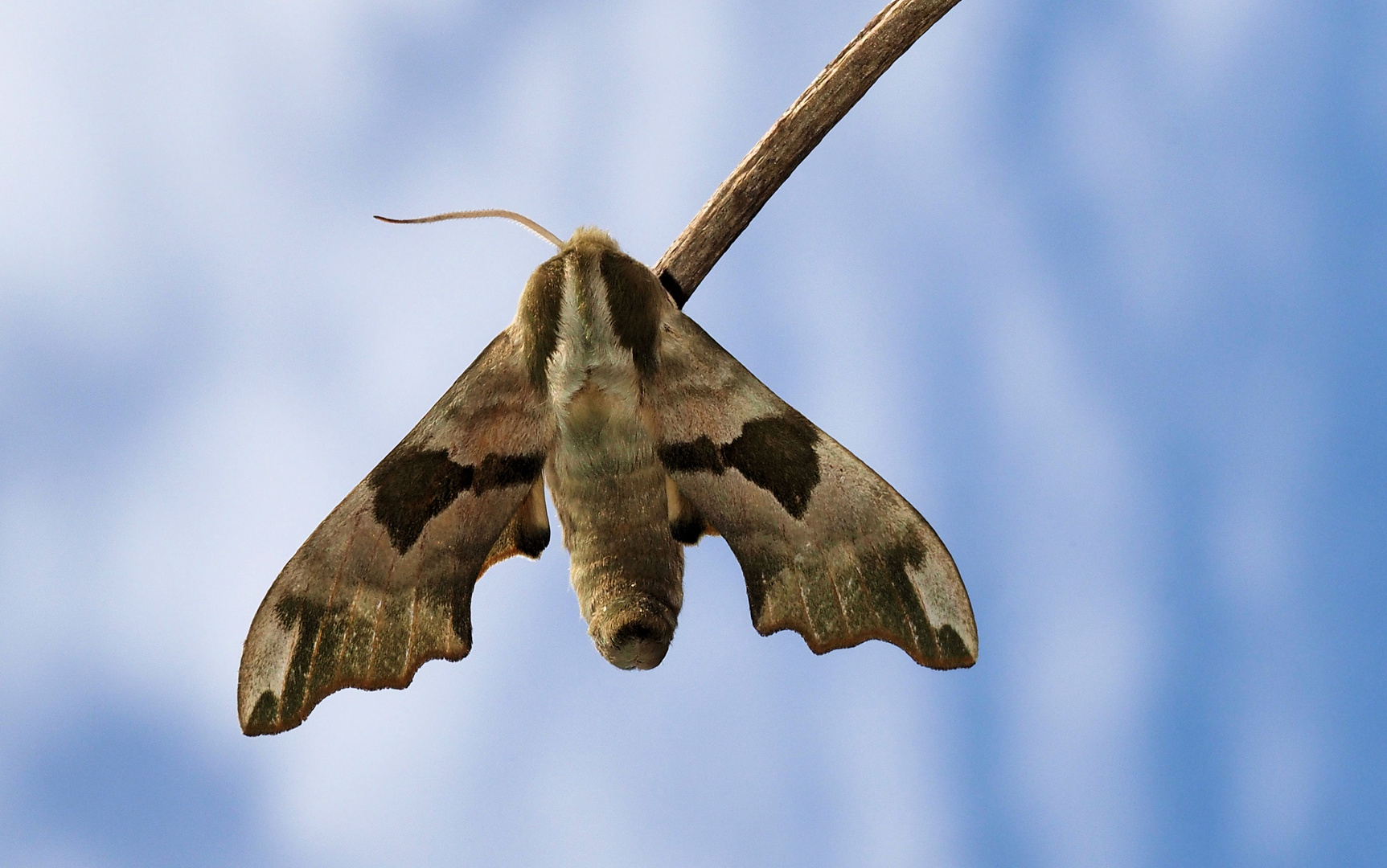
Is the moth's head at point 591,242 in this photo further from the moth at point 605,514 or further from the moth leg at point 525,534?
the moth leg at point 525,534

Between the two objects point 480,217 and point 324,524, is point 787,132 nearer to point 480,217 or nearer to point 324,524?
point 480,217

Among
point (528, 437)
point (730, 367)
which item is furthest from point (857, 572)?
point (528, 437)

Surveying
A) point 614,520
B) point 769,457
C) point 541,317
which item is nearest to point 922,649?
point 769,457

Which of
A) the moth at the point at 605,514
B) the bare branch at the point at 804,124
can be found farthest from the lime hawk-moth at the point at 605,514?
the bare branch at the point at 804,124

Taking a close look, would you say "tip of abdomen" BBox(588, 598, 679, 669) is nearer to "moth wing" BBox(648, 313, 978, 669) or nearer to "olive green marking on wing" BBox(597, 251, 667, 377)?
"moth wing" BBox(648, 313, 978, 669)

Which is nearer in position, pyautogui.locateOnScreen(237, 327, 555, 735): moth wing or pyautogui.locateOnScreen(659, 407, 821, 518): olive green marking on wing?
pyautogui.locateOnScreen(237, 327, 555, 735): moth wing

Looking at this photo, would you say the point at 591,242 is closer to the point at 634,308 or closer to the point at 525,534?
the point at 634,308

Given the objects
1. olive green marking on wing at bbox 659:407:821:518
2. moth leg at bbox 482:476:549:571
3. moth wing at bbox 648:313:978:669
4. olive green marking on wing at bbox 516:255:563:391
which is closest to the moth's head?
olive green marking on wing at bbox 516:255:563:391

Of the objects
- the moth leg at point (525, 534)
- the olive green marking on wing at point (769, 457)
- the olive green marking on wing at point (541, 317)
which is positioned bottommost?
the moth leg at point (525, 534)
